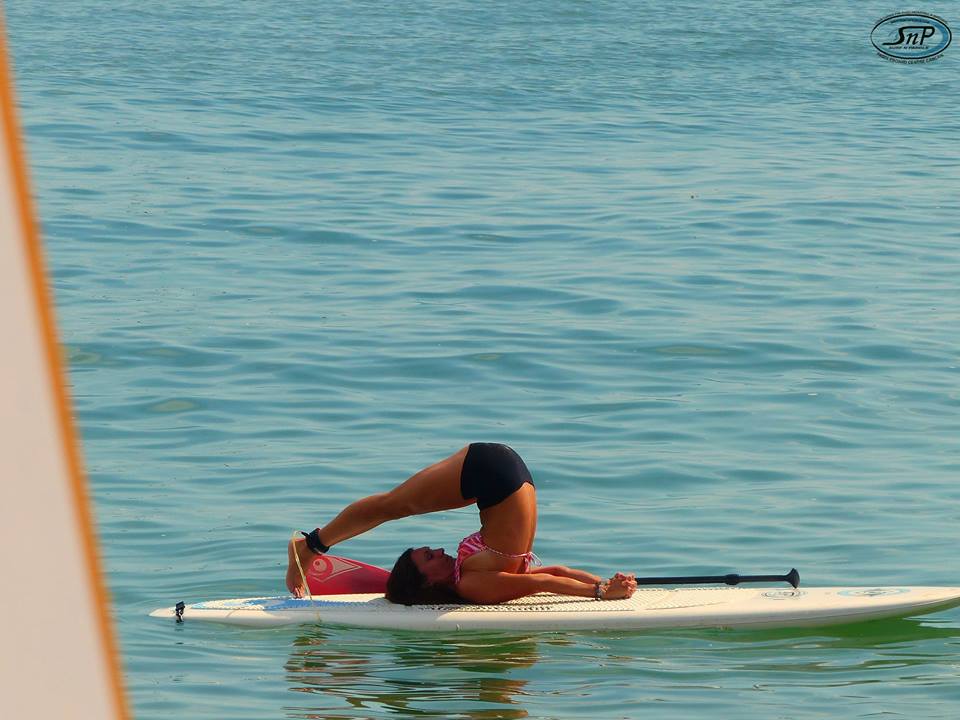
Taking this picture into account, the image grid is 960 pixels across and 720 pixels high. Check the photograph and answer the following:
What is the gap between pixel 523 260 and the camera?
17.5 meters

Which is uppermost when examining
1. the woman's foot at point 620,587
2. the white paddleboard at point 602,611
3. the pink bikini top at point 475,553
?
the pink bikini top at point 475,553

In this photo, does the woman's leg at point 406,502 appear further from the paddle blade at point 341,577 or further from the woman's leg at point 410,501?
the paddle blade at point 341,577

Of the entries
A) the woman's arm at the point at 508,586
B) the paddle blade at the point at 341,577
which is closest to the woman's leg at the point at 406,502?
the paddle blade at the point at 341,577

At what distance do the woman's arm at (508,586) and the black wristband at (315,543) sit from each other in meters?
0.73

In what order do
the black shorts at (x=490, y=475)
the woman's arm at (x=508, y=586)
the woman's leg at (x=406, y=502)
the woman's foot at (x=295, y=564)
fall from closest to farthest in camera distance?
1. the black shorts at (x=490, y=475)
2. the woman's leg at (x=406, y=502)
3. the woman's arm at (x=508, y=586)
4. the woman's foot at (x=295, y=564)

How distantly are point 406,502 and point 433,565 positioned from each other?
38cm

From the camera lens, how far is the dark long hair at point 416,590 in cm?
773

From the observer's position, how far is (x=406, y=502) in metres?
7.60

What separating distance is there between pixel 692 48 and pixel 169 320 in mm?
21579

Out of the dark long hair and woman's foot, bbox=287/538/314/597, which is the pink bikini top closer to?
the dark long hair

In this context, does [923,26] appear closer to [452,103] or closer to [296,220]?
[452,103]

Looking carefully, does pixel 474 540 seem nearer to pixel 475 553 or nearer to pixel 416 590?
pixel 475 553

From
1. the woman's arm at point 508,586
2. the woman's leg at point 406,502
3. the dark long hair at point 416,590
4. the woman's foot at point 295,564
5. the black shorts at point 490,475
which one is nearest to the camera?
the black shorts at point 490,475

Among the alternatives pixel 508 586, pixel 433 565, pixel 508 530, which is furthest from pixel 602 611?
pixel 433 565
